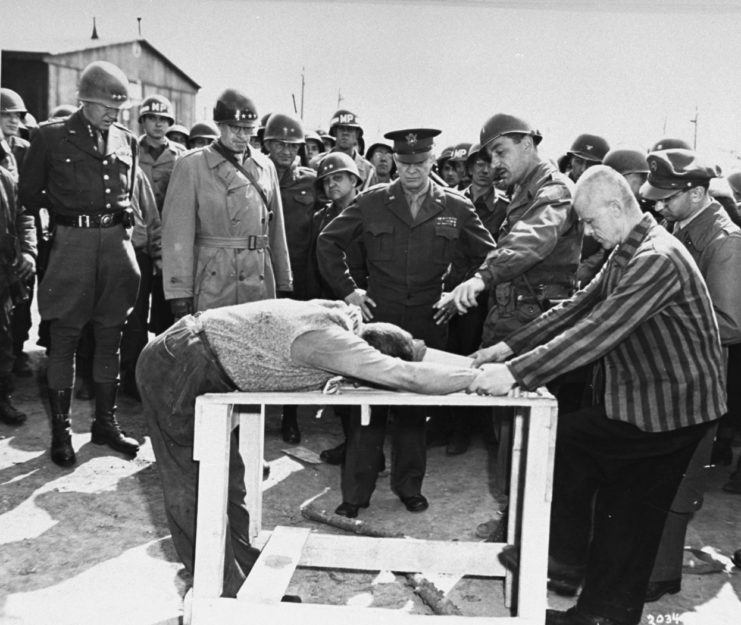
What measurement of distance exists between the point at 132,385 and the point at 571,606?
4.19 m

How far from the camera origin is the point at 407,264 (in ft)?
15.2

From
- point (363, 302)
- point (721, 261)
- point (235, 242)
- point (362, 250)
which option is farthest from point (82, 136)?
point (721, 261)

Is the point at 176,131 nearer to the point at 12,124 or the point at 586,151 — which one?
the point at 12,124

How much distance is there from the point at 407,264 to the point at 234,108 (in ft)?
4.52

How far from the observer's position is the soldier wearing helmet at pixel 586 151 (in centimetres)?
648

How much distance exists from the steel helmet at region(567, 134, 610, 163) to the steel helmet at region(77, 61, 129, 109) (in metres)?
3.63

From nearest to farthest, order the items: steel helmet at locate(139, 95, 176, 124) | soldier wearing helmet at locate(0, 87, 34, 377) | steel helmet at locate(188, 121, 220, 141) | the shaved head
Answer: the shaved head < soldier wearing helmet at locate(0, 87, 34, 377) < steel helmet at locate(139, 95, 176, 124) < steel helmet at locate(188, 121, 220, 141)

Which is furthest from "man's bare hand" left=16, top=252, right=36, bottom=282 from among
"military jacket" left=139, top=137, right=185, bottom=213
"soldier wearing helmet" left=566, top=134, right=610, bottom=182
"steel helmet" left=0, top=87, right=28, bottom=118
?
"soldier wearing helmet" left=566, top=134, right=610, bottom=182

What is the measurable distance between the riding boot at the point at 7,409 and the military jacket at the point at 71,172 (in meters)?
1.51

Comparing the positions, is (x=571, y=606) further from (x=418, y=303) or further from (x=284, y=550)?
(x=418, y=303)

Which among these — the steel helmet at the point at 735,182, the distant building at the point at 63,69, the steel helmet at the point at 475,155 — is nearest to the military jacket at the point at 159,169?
the steel helmet at the point at 475,155

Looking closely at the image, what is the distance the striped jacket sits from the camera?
3.02 m

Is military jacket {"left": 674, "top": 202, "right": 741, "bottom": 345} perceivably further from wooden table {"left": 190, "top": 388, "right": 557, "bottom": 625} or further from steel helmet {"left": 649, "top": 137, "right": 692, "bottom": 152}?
steel helmet {"left": 649, "top": 137, "right": 692, "bottom": 152}

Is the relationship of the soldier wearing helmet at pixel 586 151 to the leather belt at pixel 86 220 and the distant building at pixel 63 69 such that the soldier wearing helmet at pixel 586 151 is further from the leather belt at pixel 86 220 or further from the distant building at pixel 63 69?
the distant building at pixel 63 69
